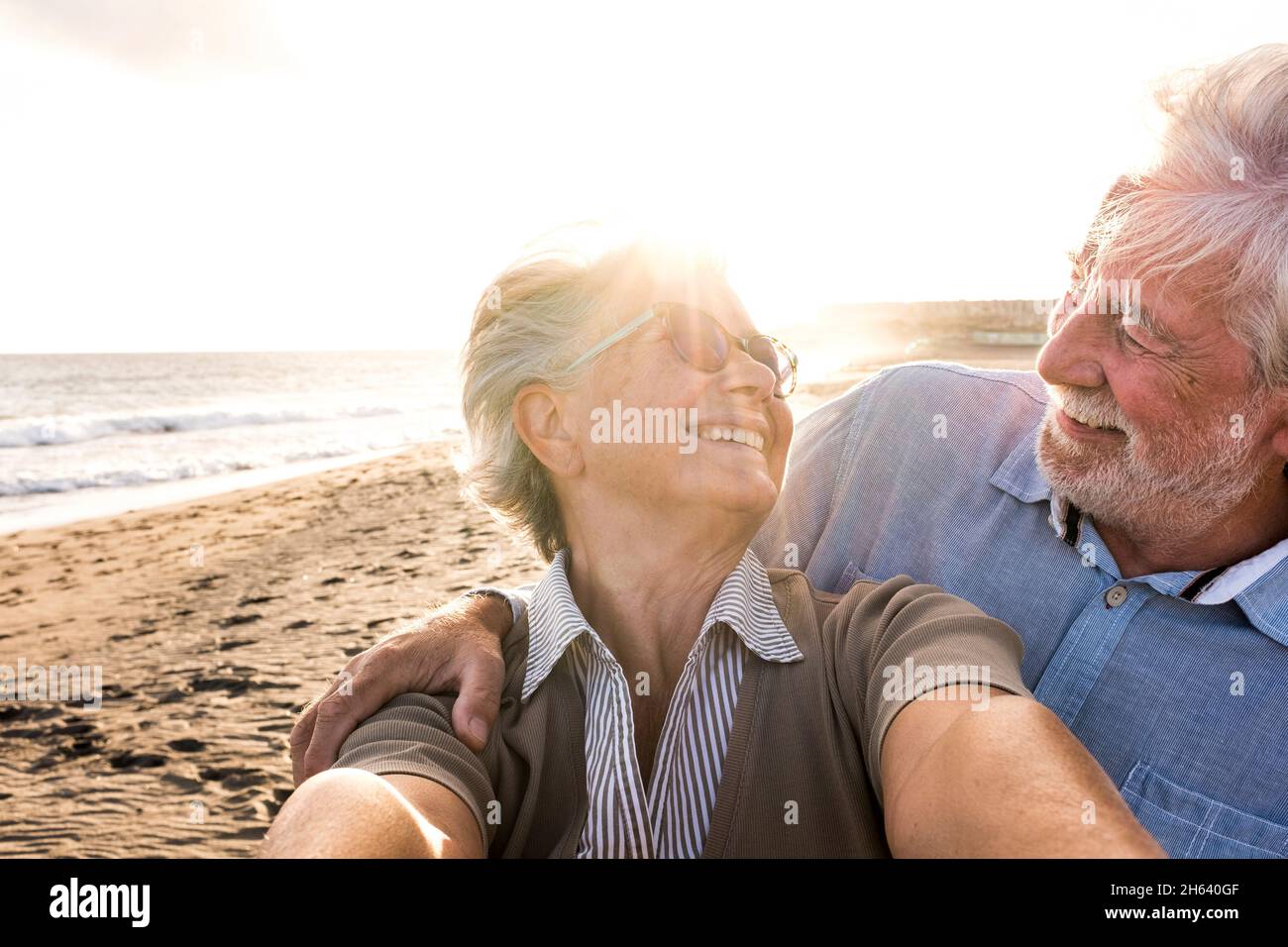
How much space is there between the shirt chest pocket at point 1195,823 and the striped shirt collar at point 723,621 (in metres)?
0.94

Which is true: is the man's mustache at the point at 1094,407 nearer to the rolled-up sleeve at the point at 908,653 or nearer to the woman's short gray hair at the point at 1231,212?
the woman's short gray hair at the point at 1231,212

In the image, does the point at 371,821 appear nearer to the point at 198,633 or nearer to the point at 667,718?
the point at 667,718

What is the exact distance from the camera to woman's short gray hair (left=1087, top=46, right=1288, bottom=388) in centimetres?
238

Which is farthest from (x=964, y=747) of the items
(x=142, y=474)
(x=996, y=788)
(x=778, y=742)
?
(x=142, y=474)

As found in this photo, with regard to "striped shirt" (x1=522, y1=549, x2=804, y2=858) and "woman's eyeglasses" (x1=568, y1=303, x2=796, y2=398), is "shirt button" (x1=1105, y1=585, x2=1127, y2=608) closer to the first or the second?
"striped shirt" (x1=522, y1=549, x2=804, y2=858)

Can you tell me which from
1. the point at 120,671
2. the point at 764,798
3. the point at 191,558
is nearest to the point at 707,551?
the point at 764,798

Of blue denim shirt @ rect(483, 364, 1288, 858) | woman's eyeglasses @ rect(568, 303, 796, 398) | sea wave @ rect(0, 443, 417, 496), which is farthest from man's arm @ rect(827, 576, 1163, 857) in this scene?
sea wave @ rect(0, 443, 417, 496)

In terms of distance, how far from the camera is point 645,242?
2.64 meters

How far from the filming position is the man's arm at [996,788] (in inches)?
56.7

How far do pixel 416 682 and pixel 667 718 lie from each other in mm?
623

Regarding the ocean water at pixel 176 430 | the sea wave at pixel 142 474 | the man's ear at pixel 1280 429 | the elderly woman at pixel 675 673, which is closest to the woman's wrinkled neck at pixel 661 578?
the elderly woman at pixel 675 673

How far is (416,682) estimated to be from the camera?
7.27 ft
